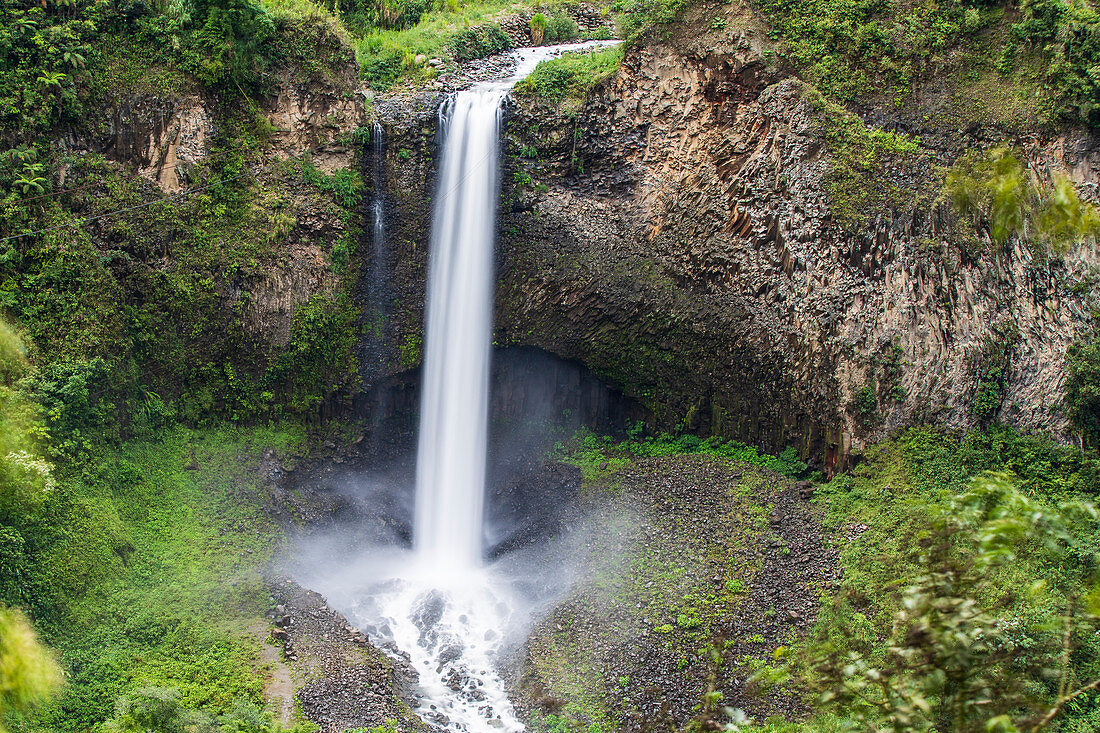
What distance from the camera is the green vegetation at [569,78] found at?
58.0ft

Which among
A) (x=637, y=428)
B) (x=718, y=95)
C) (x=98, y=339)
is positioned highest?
(x=718, y=95)

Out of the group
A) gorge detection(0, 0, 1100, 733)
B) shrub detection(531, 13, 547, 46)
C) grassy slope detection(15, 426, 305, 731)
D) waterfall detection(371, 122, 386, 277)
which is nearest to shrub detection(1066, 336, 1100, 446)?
gorge detection(0, 0, 1100, 733)

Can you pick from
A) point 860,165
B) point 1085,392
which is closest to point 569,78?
point 860,165

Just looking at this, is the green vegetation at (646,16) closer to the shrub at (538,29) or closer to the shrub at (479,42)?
the shrub at (479,42)

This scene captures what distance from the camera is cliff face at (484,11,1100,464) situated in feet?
47.3

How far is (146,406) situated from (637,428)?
37.5 ft

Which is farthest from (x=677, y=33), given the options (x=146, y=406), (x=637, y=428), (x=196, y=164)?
(x=146, y=406)

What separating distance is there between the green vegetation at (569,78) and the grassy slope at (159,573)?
10.7 m

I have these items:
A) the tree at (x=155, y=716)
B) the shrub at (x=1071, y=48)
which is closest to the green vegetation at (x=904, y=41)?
the shrub at (x=1071, y=48)

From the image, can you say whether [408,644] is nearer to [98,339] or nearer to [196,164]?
[98,339]

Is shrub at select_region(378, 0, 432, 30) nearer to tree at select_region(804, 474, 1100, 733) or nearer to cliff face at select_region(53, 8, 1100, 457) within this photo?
cliff face at select_region(53, 8, 1100, 457)

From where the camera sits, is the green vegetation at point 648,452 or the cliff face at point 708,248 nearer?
the cliff face at point 708,248

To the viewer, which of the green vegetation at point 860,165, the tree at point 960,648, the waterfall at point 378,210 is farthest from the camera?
the waterfall at point 378,210

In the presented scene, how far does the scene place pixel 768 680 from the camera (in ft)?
12.6
